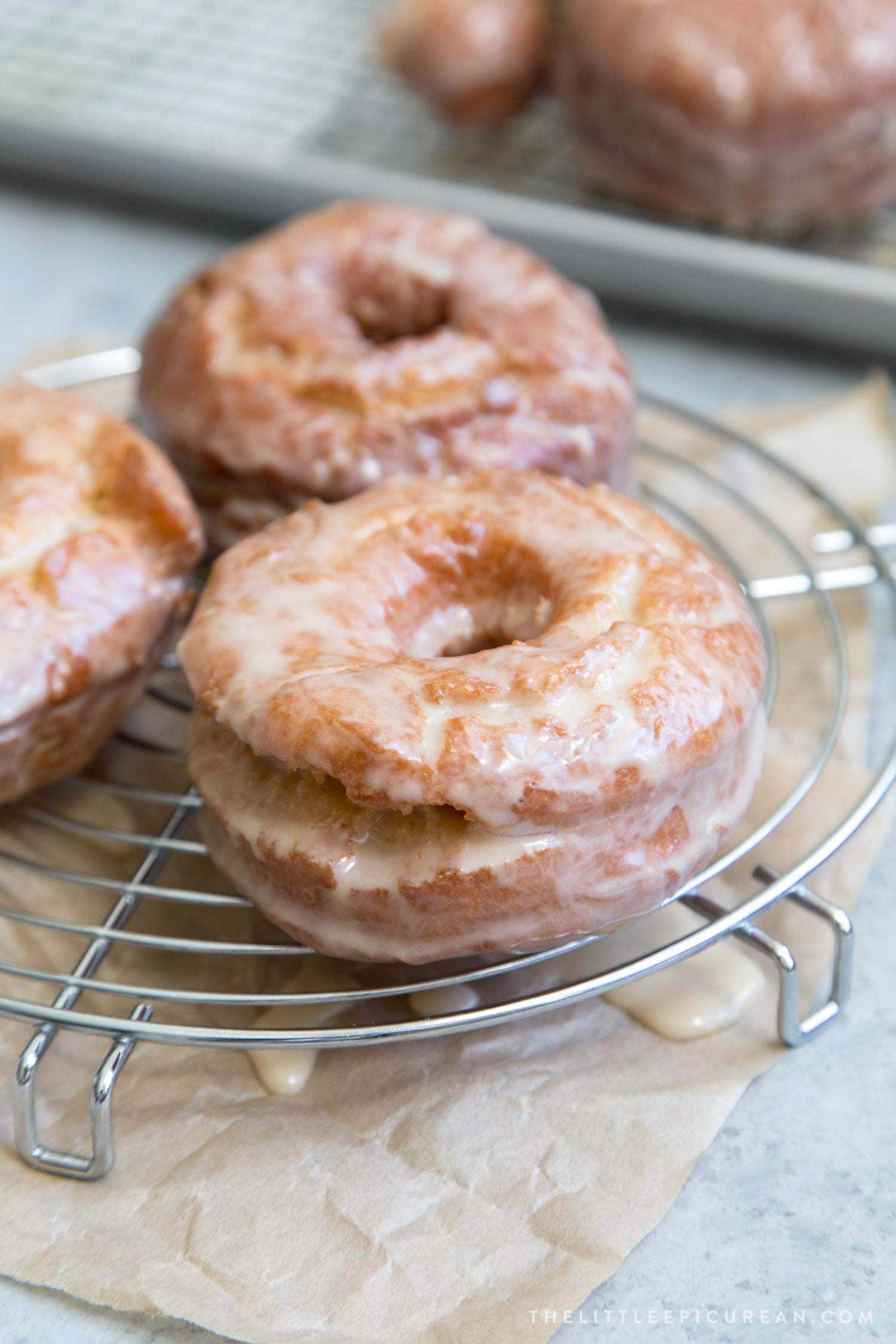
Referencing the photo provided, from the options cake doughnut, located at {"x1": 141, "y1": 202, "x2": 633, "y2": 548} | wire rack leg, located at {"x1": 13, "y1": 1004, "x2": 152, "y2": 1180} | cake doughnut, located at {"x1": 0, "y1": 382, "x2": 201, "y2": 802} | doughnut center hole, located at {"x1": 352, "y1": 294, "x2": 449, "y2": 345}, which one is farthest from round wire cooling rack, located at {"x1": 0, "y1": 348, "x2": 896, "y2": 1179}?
doughnut center hole, located at {"x1": 352, "y1": 294, "x2": 449, "y2": 345}

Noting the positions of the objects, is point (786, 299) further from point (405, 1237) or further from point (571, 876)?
point (405, 1237)

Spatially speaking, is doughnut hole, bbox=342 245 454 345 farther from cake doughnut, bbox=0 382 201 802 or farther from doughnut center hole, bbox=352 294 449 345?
cake doughnut, bbox=0 382 201 802

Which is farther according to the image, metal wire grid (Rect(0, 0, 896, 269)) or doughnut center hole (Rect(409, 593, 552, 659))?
metal wire grid (Rect(0, 0, 896, 269))

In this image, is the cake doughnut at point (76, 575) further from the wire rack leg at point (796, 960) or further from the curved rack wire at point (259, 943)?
the wire rack leg at point (796, 960)

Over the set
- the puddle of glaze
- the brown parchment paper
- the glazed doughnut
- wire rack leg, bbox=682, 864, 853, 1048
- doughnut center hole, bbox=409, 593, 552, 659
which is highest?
the glazed doughnut

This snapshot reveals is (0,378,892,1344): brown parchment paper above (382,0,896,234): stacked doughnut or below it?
below

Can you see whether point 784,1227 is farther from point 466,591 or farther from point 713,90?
point 713,90

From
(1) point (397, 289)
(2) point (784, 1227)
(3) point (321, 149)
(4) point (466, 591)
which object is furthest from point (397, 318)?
(2) point (784, 1227)
